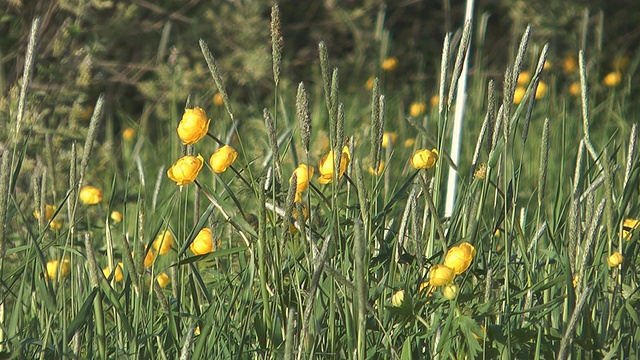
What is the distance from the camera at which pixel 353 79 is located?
4.35m

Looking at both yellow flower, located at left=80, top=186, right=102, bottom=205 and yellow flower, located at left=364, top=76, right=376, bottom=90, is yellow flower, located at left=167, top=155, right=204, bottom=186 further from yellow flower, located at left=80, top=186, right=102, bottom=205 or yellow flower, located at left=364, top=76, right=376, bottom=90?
yellow flower, located at left=364, top=76, right=376, bottom=90

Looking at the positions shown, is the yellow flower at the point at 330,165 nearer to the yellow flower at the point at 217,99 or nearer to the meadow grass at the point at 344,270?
the meadow grass at the point at 344,270

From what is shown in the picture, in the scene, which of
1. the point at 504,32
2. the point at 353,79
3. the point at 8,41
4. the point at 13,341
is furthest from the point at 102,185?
the point at 504,32

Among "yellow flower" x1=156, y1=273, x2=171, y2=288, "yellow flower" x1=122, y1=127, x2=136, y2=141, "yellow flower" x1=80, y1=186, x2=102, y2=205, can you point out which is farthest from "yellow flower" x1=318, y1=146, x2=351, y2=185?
"yellow flower" x1=122, y1=127, x2=136, y2=141

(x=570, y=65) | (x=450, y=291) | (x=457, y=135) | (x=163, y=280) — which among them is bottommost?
(x=163, y=280)

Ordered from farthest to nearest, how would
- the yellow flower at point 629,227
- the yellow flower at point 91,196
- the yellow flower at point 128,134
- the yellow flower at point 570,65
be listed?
the yellow flower at point 570,65 < the yellow flower at point 128,134 < the yellow flower at point 91,196 < the yellow flower at point 629,227

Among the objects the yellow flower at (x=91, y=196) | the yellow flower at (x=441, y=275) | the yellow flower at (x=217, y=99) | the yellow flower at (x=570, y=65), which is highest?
the yellow flower at (x=570, y=65)

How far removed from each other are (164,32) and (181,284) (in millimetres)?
2444

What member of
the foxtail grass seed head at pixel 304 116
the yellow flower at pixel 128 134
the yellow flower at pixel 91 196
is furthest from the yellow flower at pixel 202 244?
the yellow flower at pixel 128 134

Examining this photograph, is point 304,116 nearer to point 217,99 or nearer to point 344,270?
point 344,270

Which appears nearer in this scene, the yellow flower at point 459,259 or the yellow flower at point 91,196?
the yellow flower at point 459,259

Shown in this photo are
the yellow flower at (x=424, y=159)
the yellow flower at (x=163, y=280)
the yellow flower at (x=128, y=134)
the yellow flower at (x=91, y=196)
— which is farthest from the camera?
the yellow flower at (x=128, y=134)

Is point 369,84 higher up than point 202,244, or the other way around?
point 369,84

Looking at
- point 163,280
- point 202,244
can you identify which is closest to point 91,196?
point 163,280
